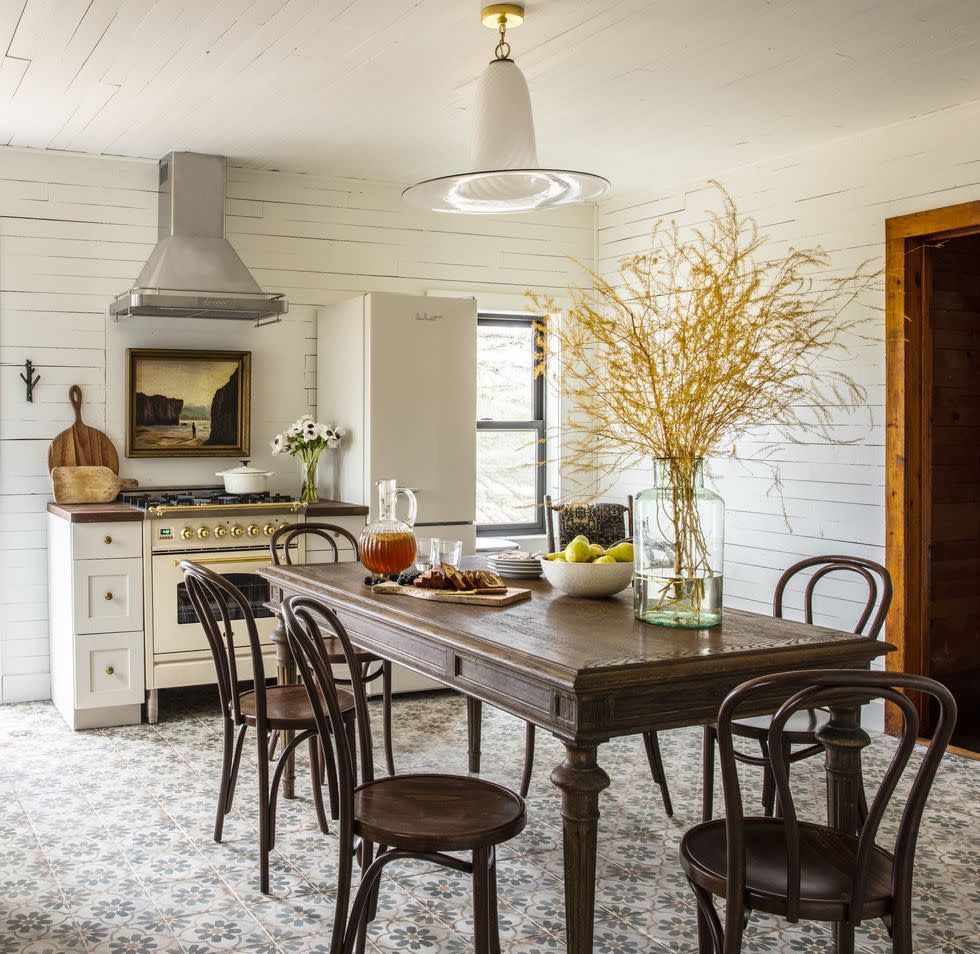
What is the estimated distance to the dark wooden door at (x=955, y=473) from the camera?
466cm

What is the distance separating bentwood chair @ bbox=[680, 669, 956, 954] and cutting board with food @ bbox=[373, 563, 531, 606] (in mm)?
1003

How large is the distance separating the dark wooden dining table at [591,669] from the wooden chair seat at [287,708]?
494 millimetres

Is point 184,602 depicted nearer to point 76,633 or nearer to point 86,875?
point 76,633

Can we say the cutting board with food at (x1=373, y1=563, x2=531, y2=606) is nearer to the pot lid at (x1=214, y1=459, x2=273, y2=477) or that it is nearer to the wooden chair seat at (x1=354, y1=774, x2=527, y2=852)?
the wooden chair seat at (x1=354, y1=774, x2=527, y2=852)

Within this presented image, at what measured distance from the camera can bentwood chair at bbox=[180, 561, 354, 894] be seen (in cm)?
298

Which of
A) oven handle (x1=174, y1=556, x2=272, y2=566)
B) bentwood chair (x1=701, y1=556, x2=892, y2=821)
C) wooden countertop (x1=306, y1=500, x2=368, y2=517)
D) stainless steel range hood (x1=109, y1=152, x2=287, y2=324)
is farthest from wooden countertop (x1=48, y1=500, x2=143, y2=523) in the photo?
bentwood chair (x1=701, y1=556, x2=892, y2=821)

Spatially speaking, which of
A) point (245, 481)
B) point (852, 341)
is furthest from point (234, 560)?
point (852, 341)

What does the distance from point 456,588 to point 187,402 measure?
9.40ft

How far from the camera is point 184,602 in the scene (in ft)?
15.6

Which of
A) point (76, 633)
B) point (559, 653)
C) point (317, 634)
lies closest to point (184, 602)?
point (76, 633)

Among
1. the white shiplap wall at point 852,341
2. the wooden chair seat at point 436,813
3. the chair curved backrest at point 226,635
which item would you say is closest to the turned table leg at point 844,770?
the wooden chair seat at point 436,813

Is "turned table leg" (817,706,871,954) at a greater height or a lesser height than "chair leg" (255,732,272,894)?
greater

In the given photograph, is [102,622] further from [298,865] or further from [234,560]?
[298,865]

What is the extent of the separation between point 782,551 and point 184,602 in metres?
2.79
